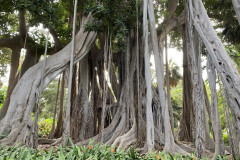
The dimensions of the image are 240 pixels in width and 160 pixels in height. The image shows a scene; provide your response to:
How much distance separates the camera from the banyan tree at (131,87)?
2682 mm

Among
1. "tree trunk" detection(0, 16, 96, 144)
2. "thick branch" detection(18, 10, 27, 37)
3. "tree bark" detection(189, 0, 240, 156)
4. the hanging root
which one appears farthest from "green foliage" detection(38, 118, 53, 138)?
"tree bark" detection(189, 0, 240, 156)

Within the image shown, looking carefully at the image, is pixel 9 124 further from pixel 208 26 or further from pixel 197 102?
pixel 208 26

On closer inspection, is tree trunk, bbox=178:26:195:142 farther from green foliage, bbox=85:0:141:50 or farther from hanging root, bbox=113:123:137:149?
hanging root, bbox=113:123:137:149

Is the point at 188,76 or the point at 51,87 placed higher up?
the point at 51,87

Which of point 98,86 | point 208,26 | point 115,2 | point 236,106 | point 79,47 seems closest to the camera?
point 236,106

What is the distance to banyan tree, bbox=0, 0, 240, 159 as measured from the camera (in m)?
2.68

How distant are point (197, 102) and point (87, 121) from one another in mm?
2637

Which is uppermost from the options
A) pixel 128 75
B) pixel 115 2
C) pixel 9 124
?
pixel 115 2

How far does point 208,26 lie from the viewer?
2.81 meters

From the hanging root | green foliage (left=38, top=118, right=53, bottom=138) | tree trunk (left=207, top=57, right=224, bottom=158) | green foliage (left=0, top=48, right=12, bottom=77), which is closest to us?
tree trunk (left=207, top=57, right=224, bottom=158)

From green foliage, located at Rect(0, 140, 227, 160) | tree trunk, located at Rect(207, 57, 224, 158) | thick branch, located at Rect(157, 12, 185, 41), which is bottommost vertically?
green foliage, located at Rect(0, 140, 227, 160)

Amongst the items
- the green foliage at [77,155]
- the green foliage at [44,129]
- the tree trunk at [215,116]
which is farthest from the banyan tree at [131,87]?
the green foliage at [44,129]

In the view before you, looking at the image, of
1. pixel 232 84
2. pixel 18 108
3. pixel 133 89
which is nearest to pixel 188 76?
pixel 133 89

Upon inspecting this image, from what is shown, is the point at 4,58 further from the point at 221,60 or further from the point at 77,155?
the point at 221,60
